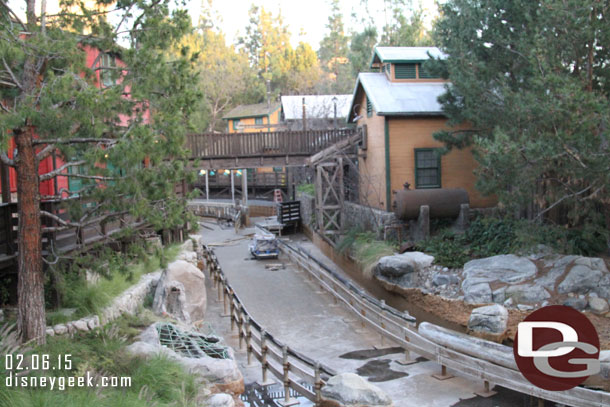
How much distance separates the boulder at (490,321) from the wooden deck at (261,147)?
1289 centimetres

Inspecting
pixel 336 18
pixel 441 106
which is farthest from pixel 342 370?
pixel 336 18

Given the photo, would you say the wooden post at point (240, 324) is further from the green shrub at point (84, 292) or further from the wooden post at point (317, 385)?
the wooden post at point (317, 385)

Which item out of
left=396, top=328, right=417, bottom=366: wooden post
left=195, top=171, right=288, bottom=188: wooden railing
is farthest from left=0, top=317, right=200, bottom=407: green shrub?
left=195, top=171, right=288, bottom=188: wooden railing

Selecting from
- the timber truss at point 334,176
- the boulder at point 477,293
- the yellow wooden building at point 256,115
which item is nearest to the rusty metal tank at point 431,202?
the boulder at point 477,293

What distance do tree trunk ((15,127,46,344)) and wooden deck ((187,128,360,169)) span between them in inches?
625

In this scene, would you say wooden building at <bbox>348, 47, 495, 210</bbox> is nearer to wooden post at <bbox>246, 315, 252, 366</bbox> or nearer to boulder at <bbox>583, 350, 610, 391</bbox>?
wooden post at <bbox>246, 315, 252, 366</bbox>

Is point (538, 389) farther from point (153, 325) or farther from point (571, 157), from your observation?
point (153, 325)

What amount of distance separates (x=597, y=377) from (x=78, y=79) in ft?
28.0

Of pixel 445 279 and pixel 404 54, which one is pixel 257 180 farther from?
pixel 445 279

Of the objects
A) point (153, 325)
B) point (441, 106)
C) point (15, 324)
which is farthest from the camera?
point (441, 106)

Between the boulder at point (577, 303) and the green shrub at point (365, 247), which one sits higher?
the green shrub at point (365, 247)

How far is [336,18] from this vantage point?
225 feet

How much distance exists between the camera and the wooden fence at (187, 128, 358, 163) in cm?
2353

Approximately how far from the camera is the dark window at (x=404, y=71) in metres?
21.1
